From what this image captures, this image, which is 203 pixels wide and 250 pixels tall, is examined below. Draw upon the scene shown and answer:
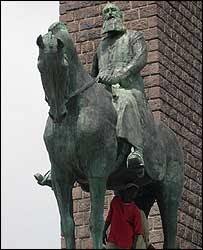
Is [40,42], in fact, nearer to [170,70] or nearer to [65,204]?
[65,204]

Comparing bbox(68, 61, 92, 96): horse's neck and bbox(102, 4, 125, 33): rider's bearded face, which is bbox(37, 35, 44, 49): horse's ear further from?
bbox(102, 4, 125, 33): rider's bearded face

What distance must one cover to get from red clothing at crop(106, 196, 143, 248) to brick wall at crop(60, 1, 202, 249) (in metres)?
4.99

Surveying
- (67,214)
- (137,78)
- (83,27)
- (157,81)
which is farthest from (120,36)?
(83,27)

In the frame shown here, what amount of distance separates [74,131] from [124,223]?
3.87 feet

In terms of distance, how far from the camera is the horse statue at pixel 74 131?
33.3ft

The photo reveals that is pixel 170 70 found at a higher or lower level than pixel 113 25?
lower

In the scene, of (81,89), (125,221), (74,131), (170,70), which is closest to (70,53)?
(81,89)

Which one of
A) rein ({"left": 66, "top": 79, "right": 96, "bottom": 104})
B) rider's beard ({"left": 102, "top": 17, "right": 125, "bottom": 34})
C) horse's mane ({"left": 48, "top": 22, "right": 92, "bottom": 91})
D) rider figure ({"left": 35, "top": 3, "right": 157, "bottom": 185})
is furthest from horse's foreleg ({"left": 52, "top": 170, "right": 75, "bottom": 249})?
rider's beard ({"left": 102, "top": 17, "right": 125, "bottom": 34})

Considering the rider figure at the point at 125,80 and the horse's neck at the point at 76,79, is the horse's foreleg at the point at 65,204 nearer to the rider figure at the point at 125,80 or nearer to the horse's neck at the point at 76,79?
the rider figure at the point at 125,80

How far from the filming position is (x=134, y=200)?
1140cm

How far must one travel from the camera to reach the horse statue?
10.1m

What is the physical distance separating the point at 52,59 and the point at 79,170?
115cm

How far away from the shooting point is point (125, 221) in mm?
10750

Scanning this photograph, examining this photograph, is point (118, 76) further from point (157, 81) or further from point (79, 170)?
point (157, 81)
